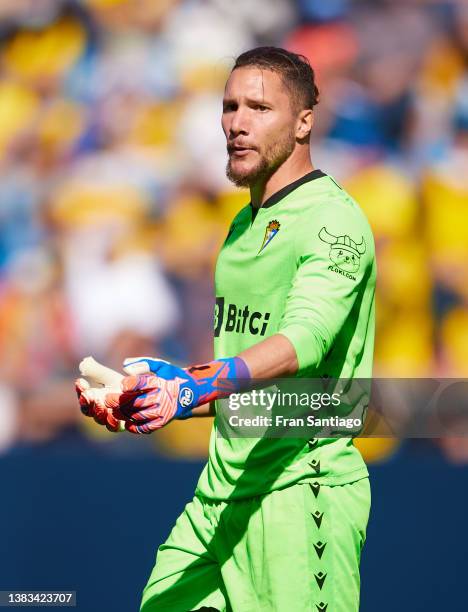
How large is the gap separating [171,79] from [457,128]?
1.70m

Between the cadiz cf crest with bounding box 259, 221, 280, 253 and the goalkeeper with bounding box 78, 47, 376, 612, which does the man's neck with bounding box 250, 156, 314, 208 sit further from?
the cadiz cf crest with bounding box 259, 221, 280, 253

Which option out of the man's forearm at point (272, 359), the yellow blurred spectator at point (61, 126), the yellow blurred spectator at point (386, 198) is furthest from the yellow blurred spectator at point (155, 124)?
the man's forearm at point (272, 359)

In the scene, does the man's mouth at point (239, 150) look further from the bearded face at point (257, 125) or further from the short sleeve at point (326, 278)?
the short sleeve at point (326, 278)

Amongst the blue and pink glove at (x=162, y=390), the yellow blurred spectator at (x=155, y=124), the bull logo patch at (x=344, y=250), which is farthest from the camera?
the yellow blurred spectator at (x=155, y=124)

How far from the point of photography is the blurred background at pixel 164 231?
528 centimetres

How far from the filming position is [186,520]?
125 inches

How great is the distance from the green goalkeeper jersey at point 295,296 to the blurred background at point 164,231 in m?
2.34

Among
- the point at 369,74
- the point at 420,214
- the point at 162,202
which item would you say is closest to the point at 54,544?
the point at 162,202

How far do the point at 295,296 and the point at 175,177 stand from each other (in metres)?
3.59

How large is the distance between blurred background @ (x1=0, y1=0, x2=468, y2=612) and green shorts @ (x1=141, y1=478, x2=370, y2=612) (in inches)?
91.9

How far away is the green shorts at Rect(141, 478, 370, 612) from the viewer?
9.17 feet

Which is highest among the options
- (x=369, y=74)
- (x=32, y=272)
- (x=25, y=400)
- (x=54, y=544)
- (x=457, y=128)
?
(x=369, y=74)

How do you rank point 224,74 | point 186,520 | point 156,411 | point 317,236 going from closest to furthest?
point 156,411, point 317,236, point 186,520, point 224,74

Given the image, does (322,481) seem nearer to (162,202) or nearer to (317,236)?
(317,236)
